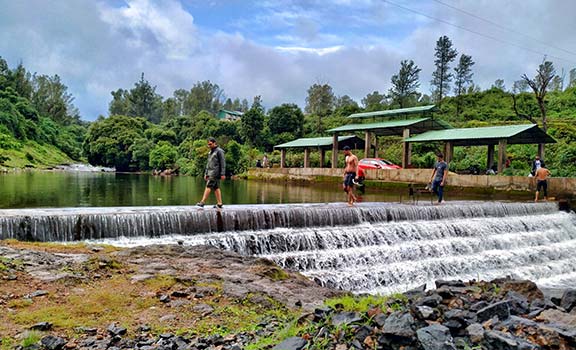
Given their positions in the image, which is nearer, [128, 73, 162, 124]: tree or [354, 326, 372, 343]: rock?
[354, 326, 372, 343]: rock

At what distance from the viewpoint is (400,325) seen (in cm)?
337

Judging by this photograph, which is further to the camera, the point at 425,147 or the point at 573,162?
the point at 425,147

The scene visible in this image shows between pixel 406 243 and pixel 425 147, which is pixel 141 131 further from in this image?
pixel 406 243

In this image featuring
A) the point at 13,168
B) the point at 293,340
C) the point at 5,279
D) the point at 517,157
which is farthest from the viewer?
the point at 13,168

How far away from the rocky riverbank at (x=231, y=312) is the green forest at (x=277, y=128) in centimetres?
2091

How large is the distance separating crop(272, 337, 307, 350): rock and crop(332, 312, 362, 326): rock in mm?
368

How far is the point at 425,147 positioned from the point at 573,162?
Result: 1404 centimetres

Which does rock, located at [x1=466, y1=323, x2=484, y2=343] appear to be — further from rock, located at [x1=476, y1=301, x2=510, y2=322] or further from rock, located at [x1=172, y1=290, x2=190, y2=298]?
rock, located at [x1=172, y1=290, x2=190, y2=298]

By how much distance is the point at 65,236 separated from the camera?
8.72m

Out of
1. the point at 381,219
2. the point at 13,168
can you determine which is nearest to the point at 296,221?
the point at 381,219

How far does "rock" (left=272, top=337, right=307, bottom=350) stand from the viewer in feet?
11.2

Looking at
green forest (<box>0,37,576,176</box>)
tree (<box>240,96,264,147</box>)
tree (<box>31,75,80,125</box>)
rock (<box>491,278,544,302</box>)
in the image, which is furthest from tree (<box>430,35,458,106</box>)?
tree (<box>31,75,80,125</box>)

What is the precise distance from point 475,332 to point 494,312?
0.48m

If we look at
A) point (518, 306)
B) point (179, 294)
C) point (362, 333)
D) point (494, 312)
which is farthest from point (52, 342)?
point (518, 306)
